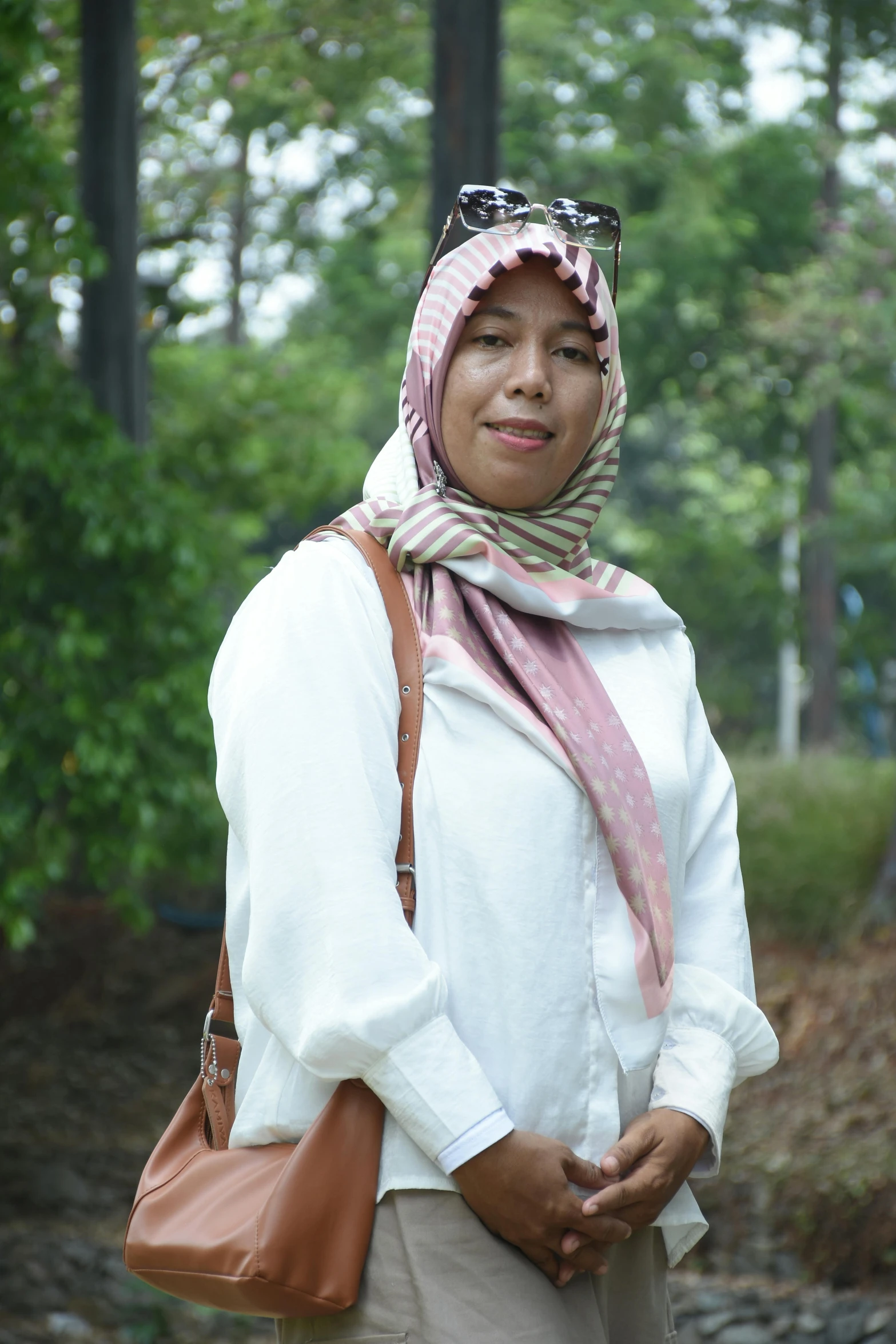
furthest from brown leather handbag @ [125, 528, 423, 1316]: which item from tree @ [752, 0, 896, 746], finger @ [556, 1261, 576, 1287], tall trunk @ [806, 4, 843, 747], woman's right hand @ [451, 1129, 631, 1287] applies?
tall trunk @ [806, 4, 843, 747]

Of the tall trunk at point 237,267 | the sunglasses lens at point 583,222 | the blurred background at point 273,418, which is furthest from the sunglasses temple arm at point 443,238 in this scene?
the tall trunk at point 237,267

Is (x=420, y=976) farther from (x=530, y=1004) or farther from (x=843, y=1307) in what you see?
(x=843, y=1307)

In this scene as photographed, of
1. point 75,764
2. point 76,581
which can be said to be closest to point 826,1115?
point 75,764

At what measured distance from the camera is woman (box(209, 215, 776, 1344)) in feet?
5.06

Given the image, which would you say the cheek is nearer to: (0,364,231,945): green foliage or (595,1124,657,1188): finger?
(595,1124,657,1188): finger

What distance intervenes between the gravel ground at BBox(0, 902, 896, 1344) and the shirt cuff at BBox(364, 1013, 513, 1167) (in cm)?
322

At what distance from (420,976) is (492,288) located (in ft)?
3.07

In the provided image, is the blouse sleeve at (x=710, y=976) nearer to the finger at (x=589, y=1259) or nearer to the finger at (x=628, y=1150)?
the finger at (x=628, y=1150)

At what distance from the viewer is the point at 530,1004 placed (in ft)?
5.37

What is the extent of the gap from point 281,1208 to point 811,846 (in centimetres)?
750

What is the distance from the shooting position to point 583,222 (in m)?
1.96

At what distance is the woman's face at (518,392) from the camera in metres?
1.86

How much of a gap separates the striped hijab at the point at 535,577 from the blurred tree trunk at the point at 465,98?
14.8ft

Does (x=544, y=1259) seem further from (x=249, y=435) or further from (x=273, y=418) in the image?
(x=273, y=418)
